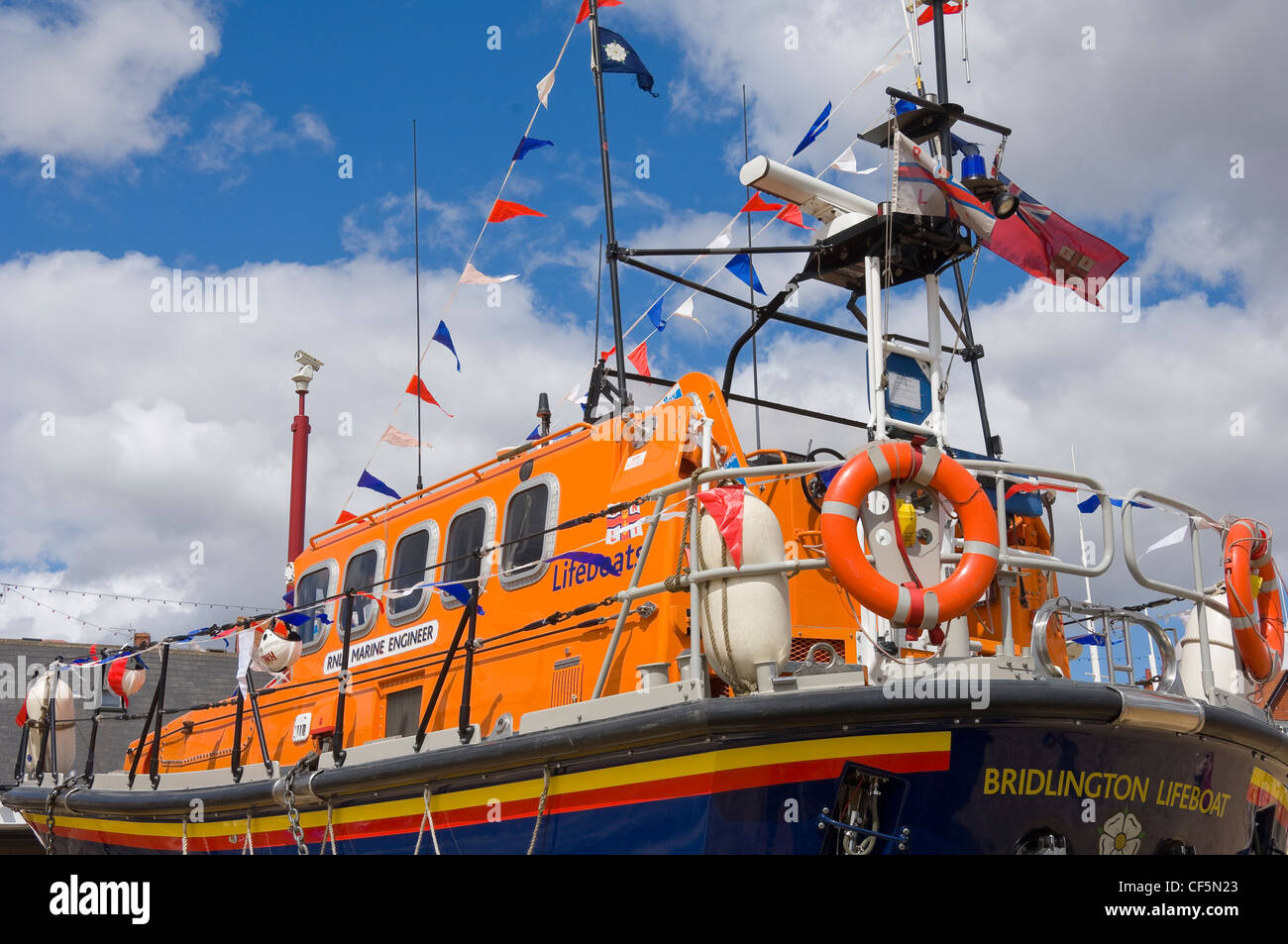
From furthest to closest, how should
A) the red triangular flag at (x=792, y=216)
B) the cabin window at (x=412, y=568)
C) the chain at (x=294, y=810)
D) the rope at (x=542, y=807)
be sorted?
1. the red triangular flag at (x=792, y=216)
2. the cabin window at (x=412, y=568)
3. the chain at (x=294, y=810)
4. the rope at (x=542, y=807)

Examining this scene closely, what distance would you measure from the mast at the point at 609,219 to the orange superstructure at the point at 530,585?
0.27 meters

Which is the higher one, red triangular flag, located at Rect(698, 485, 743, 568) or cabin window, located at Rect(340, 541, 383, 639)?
cabin window, located at Rect(340, 541, 383, 639)

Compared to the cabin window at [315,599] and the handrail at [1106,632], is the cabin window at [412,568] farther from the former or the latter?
the handrail at [1106,632]

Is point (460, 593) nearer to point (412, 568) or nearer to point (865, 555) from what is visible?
point (412, 568)

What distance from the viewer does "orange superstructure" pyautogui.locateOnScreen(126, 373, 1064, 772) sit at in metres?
6.78

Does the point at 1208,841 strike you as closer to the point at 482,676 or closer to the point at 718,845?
the point at 718,845

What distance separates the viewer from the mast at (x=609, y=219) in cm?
745

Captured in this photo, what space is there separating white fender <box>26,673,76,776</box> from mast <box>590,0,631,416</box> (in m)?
6.25

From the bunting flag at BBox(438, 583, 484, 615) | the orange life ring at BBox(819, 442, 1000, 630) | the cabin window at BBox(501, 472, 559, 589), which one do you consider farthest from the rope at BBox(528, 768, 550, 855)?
the bunting flag at BBox(438, 583, 484, 615)

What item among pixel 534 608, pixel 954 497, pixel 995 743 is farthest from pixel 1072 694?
pixel 534 608

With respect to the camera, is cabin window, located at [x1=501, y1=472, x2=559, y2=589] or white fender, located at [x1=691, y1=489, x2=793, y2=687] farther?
cabin window, located at [x1=501, y1=472, x2=559, y2=589]

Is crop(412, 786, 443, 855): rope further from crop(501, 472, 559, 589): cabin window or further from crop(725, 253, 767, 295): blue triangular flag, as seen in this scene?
crop(725, 253, 767, 295): blue triangular flag

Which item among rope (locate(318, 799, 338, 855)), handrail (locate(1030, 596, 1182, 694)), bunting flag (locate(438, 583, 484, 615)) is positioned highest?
bunting flag (locate(438, 583, 484, 615))

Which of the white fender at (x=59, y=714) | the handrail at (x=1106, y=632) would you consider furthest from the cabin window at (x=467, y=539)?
the white fender at (x=59, y=714)
